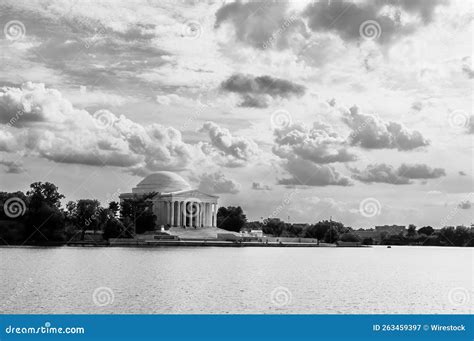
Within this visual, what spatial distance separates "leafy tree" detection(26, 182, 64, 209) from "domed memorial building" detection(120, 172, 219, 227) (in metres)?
39.4

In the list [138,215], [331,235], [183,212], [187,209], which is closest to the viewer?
[138,215]

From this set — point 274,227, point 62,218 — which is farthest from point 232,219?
point 62,218

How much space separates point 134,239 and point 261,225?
65.3 meters

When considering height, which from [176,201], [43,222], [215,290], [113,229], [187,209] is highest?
[176,201]

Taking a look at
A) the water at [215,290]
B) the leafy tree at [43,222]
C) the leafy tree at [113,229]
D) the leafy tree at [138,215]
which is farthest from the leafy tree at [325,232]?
the water at [215,290]

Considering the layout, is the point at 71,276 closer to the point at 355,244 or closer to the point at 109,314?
the point at 109,314

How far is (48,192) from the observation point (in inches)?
4333

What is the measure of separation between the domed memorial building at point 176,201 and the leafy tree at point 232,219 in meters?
1.91

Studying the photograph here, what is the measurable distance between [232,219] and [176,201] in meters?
13.0

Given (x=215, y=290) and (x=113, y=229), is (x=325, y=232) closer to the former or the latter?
(x=113, y=229)

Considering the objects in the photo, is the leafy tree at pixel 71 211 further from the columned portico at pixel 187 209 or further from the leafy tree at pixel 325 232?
the leafy tree at pixel 325 232

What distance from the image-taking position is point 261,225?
17975cm

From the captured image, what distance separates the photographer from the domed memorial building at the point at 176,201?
15338cm
